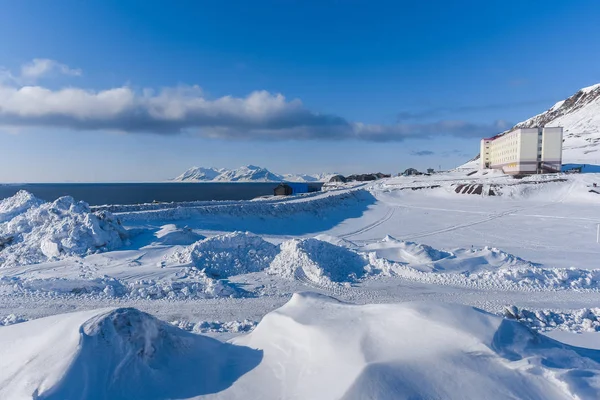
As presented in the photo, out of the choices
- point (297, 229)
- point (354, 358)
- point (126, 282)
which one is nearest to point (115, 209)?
point (297, 229)

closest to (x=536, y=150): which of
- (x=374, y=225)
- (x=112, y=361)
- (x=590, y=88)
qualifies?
(x=374, y=225)

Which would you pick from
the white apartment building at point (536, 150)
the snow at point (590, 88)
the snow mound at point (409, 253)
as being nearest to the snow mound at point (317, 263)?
the snow mound at point (409, 253)

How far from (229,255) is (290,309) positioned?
9.03 metres

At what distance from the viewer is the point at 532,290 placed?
11.6m

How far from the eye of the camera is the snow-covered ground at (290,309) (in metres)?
4.80

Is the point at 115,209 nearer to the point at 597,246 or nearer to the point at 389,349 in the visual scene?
the point at 389,349

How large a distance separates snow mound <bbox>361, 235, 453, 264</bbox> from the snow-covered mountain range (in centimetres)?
7888

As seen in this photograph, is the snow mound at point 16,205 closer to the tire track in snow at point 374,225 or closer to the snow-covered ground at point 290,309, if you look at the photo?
the snow-covered ground at point 290,309

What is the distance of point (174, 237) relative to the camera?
19234 mm

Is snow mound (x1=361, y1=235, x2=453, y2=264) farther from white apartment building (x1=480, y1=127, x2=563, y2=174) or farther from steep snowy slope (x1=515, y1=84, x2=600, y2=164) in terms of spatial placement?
steep snowy slope (x1=515, y1=84, x2=600, y2=164)

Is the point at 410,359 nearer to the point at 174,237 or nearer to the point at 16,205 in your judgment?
the point at 174,237

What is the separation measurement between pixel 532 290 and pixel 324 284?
7097 mm

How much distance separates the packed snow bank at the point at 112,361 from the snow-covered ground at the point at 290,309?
0.02 meters

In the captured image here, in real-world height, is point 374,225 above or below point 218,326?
below
